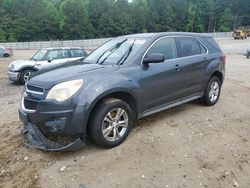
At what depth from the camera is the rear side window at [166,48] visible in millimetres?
4672

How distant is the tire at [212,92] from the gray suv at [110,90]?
0.38 m

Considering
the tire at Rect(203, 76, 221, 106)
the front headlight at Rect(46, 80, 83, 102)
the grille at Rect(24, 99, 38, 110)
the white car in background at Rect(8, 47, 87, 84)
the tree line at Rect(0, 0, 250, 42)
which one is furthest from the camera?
the tree line at Rect(0, 0, 250, 42)

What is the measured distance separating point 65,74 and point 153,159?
70.4 inches

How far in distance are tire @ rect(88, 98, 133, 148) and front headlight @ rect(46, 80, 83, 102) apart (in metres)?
0.44

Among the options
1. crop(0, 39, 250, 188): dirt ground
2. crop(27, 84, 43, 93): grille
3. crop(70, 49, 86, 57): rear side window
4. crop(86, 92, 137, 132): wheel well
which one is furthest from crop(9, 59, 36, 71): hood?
crop(86, 92, 137, 132): wheel well

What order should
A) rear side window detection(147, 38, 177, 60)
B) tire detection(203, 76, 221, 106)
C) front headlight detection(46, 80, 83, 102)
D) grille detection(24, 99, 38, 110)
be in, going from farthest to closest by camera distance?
tire detection(203, 76, 221, 106) < rear side window detection(147, 38, 177, 60) < grille detection(24, 99, 38, 110) < front headlight detection(46, 80, 83, 102)

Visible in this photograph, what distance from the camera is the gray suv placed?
11.8 feet

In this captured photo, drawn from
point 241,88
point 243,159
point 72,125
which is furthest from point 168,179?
point 241,88

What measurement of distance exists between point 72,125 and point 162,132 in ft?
5.71

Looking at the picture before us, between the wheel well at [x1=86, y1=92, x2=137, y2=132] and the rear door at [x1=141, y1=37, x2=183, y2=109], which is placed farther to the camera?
the rear door at [x1=141, y1=37, x2=183, y2=109]

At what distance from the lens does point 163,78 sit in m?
4.65

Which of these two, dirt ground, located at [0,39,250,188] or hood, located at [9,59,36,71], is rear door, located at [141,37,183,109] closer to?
dirt ground, located at [0,39,250,188]

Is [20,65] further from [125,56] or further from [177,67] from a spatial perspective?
[177,67]

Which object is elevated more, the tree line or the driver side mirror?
the tree line
